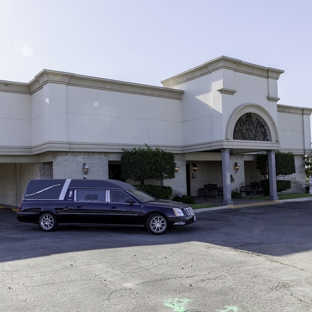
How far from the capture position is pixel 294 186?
28.8 m

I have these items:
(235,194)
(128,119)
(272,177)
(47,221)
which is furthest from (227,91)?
(47,221)

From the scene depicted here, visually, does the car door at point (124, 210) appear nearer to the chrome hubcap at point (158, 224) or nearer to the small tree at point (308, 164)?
the chrome hubcap at point (158, 224)

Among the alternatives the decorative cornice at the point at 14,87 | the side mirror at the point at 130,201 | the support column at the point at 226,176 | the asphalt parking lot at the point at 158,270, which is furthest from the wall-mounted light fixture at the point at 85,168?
the support column at the point at 226,176

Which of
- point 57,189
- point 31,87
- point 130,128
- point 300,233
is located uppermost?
point 31,87

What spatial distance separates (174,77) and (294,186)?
43.8ft

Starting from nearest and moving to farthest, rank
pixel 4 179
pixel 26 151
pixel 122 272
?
pixel 122 272 → pixel 26 151 → pixel 4 179

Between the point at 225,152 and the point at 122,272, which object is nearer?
the point at 122,272

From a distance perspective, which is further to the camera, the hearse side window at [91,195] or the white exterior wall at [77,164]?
the white exterior wall at [77,164]

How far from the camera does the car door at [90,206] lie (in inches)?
483

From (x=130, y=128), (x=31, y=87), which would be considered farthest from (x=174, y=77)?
(x=31, y=87)

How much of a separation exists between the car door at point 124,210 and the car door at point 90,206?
0.24 metres

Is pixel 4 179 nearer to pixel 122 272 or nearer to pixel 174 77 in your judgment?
pixel 174 77

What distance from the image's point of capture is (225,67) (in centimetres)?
1995

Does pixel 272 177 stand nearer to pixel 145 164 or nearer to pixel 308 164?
pixel 145 164
